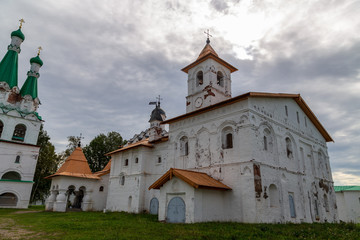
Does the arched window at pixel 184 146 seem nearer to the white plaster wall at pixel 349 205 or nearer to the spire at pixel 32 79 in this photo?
the spire at pixel 32 79

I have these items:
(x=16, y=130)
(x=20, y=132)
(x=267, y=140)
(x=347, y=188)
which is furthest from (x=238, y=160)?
(x=16, y=130)

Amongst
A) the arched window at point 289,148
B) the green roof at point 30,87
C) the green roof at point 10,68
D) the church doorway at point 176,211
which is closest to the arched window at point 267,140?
the arched window at point 289,148

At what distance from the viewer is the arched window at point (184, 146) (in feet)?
61.9

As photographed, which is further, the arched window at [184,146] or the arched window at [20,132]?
the arched window at [20,132]

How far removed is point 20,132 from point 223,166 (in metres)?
25.1

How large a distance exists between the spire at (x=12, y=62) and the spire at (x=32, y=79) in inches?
50.4

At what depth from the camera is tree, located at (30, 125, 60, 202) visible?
1313 inches

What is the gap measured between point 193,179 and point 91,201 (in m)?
16.9

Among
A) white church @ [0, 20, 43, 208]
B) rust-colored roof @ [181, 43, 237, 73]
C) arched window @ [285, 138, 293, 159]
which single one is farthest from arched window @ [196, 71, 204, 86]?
white church @ [0, 20, 43, 208]

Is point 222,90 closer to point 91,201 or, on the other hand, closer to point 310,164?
point 310,164

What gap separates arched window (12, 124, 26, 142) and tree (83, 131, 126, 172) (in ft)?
45.9

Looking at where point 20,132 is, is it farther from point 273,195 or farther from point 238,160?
point 273,195

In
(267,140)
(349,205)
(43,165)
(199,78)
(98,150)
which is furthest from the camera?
(98,150)

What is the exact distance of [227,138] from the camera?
16.2 metres
